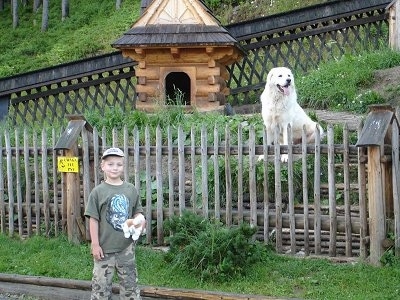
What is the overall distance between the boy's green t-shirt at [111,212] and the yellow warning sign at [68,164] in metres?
2.63

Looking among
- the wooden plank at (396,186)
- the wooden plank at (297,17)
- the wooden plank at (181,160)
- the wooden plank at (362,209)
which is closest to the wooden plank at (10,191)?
the wooden plank at (181,160)

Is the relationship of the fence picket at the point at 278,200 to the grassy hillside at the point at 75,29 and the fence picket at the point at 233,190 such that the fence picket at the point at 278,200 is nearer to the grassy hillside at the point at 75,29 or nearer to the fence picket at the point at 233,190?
the fence picket at the point at 233,190

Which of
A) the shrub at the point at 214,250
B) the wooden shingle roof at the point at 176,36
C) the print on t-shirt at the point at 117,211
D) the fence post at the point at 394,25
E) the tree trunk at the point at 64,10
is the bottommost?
the shrub at the point at 214,250

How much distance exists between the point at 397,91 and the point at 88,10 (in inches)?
1289

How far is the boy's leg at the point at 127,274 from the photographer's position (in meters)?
6.07

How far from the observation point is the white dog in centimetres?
941

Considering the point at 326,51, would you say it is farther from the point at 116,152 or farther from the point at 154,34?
the point at 116,152

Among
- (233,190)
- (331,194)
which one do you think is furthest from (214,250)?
(233,190)

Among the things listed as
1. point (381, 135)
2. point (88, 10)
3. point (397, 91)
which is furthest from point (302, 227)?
point (88, 10)

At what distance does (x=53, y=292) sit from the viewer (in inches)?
295

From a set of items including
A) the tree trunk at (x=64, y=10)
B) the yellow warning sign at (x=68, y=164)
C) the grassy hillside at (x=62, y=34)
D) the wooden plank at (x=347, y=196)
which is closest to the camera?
the wooden plank at (x=347, y=196)

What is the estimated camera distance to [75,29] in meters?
40.9

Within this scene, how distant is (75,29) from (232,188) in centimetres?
3369

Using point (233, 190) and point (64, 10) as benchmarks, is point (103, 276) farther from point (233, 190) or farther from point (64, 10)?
point (64, 10)
